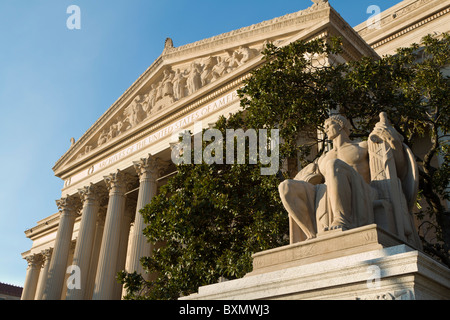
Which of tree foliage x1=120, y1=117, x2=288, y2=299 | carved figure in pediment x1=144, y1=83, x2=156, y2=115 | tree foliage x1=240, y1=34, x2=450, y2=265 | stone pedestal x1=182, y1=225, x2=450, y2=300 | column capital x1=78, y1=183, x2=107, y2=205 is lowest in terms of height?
stone pedestal x1=182, y1=225, x2=450, y2=300

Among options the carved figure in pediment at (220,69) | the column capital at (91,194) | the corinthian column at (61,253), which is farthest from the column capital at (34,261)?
the carved figure in pediment at (220,69)

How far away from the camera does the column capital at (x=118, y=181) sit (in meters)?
27.0

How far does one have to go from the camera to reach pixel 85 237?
27.0m

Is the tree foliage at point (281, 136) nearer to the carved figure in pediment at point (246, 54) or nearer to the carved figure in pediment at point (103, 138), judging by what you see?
the carved figure in pediment at point (246, 54)

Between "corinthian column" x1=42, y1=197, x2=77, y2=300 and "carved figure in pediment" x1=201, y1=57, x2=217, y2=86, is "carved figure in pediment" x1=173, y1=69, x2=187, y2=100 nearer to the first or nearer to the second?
"carved figure in pediment" x1=201, y1=57, x2=217, y2=86

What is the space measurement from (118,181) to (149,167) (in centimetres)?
259

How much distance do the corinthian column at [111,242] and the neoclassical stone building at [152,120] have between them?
5cm

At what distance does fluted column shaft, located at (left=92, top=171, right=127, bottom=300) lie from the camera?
24125mm

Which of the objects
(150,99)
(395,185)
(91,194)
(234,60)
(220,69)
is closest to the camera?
(395,185)

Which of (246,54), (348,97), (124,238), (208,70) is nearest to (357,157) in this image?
(348,97)

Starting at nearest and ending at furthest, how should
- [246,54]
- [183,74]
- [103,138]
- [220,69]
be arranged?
[246,54] < [220,69] < [183,74] < [103,138]

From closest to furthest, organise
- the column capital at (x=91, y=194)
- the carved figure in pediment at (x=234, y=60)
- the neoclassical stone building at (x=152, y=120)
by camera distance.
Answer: the neoclassical stone building at (x=152, y=120) → the carved figure in pediment at (x=234, y=60) → the column capital at (x=91, y=194)

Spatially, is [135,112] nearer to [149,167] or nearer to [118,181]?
[118,181]

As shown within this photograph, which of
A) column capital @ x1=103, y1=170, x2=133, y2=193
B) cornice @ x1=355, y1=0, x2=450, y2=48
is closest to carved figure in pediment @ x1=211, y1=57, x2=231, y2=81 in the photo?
column capital @ x1=103, y1=170, x2=133, y2=193
